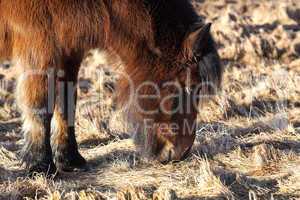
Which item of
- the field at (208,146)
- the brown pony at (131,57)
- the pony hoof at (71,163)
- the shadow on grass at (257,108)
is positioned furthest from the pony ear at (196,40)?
the shadow on grass at (257,108)

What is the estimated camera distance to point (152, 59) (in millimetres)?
5418

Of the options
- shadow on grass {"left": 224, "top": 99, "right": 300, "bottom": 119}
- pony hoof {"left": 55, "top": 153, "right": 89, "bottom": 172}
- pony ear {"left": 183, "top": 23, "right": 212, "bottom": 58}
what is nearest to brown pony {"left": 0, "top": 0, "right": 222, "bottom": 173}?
pony ear {"left": 183, "top": 23, "right": 212, "bottom": 58}

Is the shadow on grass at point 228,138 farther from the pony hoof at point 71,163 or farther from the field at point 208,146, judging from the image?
the pony hoof at point 71,163

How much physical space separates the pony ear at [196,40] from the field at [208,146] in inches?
42.8

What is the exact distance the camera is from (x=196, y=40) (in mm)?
5203

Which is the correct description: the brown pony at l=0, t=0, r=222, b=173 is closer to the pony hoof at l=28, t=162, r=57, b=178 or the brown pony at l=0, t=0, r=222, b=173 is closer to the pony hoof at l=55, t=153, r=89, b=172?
the pony hoof at l=28, t=162, r=57, b=178

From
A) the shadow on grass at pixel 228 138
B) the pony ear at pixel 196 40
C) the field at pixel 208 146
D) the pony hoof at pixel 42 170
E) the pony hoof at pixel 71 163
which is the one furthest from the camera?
the shadow on grass at pixel 228 138

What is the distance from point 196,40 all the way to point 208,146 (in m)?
1.51

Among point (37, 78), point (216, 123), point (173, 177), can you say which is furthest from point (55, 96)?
point (216, 123)

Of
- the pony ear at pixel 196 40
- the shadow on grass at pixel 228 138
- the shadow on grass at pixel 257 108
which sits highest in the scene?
the pony ear at pixel 196 40

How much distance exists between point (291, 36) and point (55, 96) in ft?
28.9

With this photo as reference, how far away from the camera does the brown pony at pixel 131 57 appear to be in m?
5.18

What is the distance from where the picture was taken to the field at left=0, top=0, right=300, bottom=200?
16.3 feet

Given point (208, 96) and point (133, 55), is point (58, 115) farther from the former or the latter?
point (208, 96)
